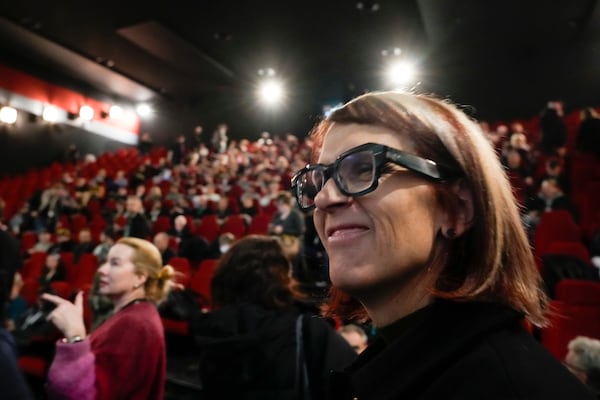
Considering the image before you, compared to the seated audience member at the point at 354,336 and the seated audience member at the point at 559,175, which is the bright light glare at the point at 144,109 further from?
the seated audience member at the point at 354,336

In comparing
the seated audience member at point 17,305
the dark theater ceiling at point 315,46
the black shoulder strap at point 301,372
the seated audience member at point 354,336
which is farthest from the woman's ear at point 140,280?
the dark theater ceiling at point 315,46

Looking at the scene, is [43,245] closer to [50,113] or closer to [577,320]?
[50,113]

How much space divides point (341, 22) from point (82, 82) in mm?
5860

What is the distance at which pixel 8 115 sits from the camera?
27.2 ft

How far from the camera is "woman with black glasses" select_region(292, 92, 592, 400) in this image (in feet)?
1.65

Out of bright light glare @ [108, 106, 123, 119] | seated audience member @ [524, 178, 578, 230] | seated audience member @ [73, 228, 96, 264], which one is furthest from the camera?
bright light glare @ [108, 106, 123, 119]

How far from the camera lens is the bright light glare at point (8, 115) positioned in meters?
8.21

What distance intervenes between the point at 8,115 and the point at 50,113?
88 centimetres

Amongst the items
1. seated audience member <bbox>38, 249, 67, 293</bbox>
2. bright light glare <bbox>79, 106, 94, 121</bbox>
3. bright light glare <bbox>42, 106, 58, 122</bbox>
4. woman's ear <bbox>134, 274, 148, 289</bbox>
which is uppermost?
bright light glare <bbox>79, 106, 94, 121</bbox>

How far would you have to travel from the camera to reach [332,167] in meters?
0.57

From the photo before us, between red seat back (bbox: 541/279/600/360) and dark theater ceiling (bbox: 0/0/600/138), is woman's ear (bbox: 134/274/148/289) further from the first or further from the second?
→ dark theater ceiling (bbox: 0/0/600/138)

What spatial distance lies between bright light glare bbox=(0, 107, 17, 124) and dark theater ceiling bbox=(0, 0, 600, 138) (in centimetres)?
83

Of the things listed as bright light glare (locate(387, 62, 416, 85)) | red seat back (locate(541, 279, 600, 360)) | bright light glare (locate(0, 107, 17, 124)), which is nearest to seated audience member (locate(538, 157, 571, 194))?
red seat back (locate(541, 279, 600, 360))

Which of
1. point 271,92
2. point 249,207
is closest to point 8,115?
point 271,92
